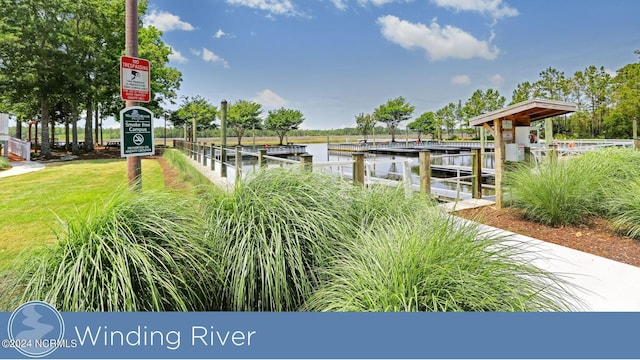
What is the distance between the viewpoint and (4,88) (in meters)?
14.2

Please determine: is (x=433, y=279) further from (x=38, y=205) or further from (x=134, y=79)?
(x=38, y=205)

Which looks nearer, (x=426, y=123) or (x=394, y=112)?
(x=394, y=112)

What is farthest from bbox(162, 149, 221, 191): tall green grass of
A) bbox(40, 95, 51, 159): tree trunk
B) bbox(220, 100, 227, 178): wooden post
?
bbox(40, 95, 51, 159): tree trunk

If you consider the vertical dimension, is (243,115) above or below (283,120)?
above

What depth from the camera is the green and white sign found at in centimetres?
294

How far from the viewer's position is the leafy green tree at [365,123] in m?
48.8

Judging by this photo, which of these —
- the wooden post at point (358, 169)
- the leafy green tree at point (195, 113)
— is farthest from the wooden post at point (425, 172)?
the leafy green tree at point (195, 113)

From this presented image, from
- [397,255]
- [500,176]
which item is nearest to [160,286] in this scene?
[397,255]

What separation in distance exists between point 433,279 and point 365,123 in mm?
49290

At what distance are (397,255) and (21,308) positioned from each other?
1.79 metres

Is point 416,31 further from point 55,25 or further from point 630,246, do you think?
point 55,25

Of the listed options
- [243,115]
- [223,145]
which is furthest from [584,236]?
[243,115]

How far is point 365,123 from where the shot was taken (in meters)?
49.7

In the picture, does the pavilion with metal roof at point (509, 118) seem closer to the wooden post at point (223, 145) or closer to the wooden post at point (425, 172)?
the wooden post at point (425, 172)
